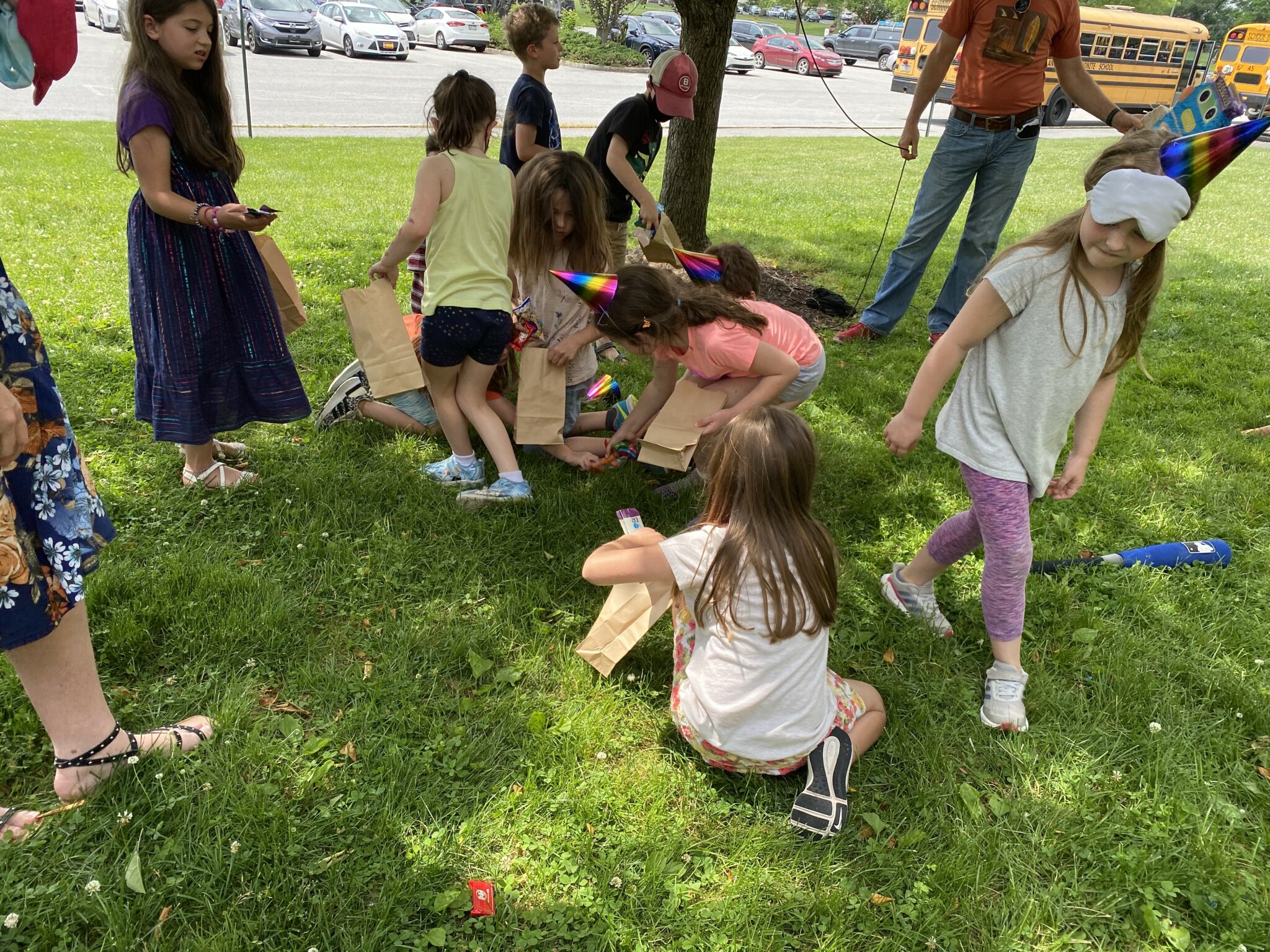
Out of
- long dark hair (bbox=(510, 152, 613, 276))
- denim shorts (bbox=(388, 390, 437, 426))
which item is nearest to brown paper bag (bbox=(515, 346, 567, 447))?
long dark hair (bbox=(510, 152, 613, 276))

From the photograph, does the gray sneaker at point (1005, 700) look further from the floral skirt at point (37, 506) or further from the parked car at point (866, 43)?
the parked car at point (866, 43)

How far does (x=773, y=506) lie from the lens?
200 cm

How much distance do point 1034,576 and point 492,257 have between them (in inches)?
94.7

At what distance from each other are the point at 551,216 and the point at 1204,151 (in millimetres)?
2224

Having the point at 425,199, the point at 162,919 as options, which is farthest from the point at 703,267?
the point at 162,919

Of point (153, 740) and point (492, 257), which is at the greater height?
point (492, 257)

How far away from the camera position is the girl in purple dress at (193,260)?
261 cm

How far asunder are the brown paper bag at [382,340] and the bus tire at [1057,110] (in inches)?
818

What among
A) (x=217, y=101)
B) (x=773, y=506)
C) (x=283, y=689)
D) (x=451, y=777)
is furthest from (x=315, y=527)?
(x=773, y=506)

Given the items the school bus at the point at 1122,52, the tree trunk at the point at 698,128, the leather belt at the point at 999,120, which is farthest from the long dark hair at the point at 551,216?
the school bus at the point at 1122,52

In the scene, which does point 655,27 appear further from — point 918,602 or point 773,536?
point 773,536

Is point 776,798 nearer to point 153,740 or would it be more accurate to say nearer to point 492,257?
point 153,740

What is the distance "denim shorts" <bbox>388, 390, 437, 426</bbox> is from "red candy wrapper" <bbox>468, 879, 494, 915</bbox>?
2286mm

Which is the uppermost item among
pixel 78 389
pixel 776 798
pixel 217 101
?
pixel 217 101
